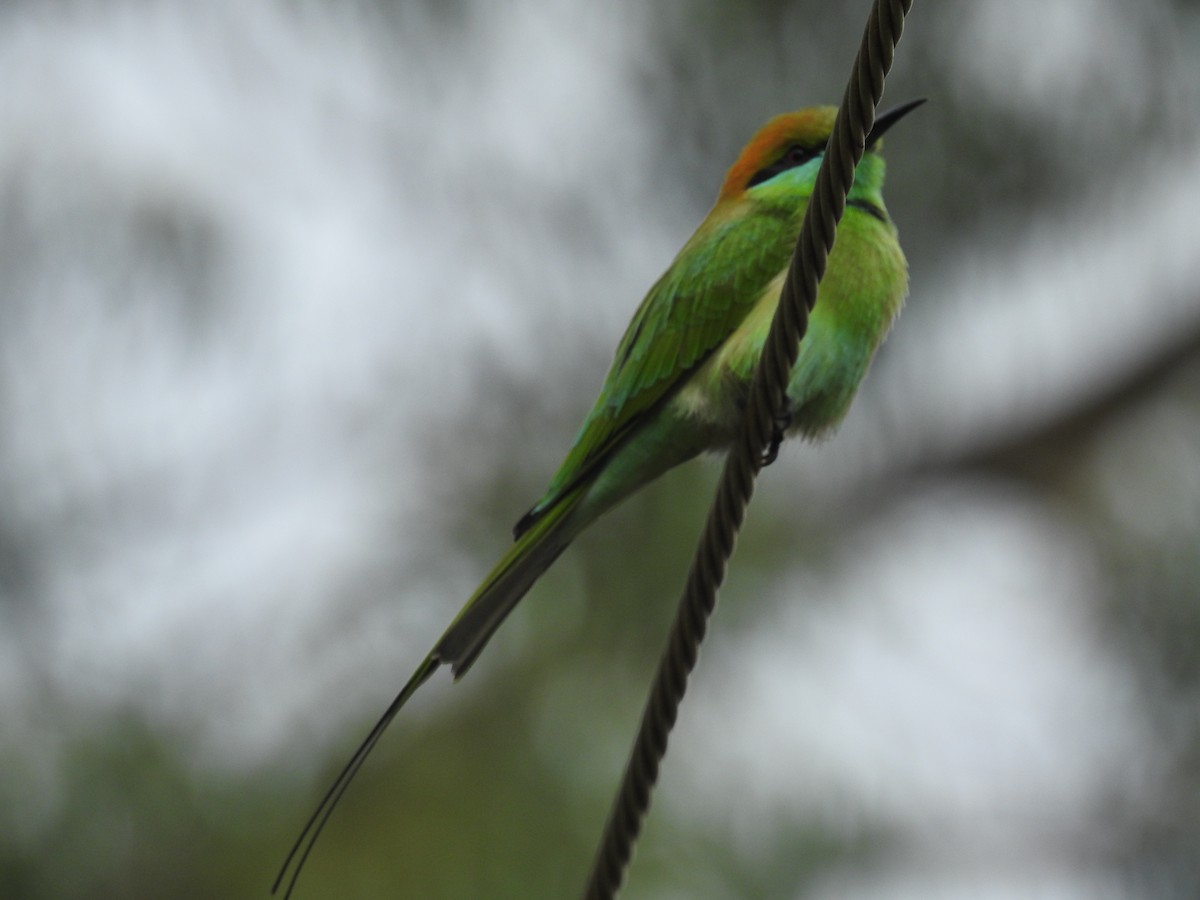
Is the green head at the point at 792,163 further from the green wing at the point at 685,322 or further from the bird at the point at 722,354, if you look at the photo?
the green wing at the point at 685,322

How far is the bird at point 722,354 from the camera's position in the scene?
258 cm

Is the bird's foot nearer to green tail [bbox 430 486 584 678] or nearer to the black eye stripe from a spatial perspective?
green tail [bbox 430 486 584 678]

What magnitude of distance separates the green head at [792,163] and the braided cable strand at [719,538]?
115cm

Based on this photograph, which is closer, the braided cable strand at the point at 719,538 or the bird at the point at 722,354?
the braided cable strand at the point at 719,538

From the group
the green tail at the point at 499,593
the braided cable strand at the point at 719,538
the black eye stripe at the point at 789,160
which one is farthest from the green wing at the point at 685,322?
the braided cable strand at the point at 719,538

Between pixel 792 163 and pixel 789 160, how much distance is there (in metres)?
0.01

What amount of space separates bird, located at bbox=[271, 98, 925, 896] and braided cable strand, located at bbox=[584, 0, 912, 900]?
0.75 metres

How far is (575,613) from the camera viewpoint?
5281 mm

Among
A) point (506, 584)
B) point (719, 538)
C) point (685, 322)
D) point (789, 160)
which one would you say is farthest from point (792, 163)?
Result: point (719, 538)

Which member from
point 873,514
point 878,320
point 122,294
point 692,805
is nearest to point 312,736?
point 692,805

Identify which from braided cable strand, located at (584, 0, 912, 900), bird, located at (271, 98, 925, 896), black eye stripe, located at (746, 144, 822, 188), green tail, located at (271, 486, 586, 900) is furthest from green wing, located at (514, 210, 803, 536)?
braided cable strand, located at (584, 0, 912, 900)

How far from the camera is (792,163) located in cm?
300

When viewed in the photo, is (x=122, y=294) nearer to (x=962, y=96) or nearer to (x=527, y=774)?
(x=527, y=774)

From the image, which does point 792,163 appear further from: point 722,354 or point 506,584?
point 506,584
